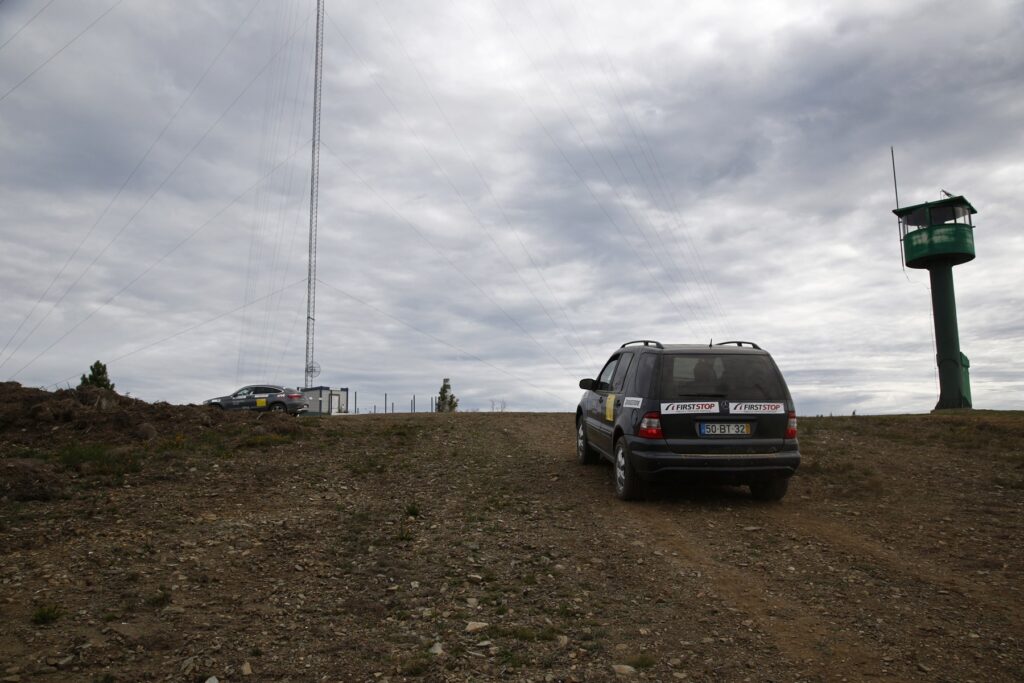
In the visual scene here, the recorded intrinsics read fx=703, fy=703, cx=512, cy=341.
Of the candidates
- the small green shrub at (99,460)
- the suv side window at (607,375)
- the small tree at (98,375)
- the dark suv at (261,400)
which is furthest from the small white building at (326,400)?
the suv side window at (607,375)

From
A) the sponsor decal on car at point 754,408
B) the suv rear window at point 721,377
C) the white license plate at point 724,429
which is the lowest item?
Answer: the white license plate at point 724,429

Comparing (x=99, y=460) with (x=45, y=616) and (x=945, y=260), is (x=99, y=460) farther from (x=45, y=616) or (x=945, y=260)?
(x=945, y=260)

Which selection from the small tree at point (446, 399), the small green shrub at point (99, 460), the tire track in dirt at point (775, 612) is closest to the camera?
the tire track in dirt at point (775, 612)

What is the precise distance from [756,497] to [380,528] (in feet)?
16.1

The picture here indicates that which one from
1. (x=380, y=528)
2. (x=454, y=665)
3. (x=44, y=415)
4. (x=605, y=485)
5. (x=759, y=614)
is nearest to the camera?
(x=454, y=665)

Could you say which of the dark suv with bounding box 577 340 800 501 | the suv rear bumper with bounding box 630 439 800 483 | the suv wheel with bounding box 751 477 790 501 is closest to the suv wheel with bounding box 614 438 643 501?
the dark suv with bounding box 577 340 800 501

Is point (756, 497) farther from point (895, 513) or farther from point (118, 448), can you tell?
point (118, 448)

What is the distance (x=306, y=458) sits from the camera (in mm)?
11672

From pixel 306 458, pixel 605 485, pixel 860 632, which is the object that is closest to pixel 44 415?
pixel 306 458

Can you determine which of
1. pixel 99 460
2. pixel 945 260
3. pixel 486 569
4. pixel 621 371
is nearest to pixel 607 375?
pixel 621 371

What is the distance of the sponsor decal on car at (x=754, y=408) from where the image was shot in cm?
848

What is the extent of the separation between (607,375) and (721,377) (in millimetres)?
2515

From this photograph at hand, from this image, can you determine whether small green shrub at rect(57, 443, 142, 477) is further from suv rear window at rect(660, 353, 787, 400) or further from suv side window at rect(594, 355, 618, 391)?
suv rear window at rect(660, 353, 787, 400)

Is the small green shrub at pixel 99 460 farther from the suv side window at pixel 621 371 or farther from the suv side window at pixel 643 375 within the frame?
the suv side window at pixel 643 375
